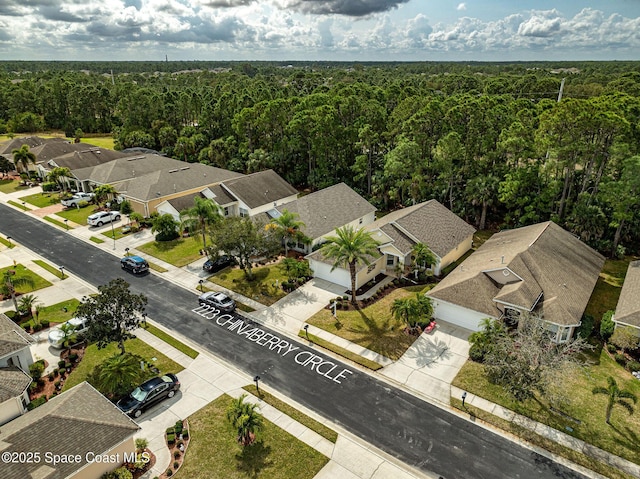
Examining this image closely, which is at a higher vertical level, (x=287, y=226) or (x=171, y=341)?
(x=287, y=226)

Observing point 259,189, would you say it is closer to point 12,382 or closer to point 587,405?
point 12,382

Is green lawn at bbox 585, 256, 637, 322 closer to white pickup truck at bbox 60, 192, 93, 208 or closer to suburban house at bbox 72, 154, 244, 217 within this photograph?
suburban house at bbox 72, 154, 244, 217

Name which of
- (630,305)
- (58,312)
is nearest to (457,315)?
(630,305)

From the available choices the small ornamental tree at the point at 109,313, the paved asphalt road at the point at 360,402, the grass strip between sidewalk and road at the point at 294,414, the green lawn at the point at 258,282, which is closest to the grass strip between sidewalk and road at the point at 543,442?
the paved asphalt road at the point at 360,402

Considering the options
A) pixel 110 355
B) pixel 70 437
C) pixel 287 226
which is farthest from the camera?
pixel 287 226

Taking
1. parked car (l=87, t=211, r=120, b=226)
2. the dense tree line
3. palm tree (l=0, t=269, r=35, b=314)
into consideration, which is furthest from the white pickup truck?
palm tree (l=0, t=269, r=35, b=314)

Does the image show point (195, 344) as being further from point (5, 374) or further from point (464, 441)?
point (464, 441)
